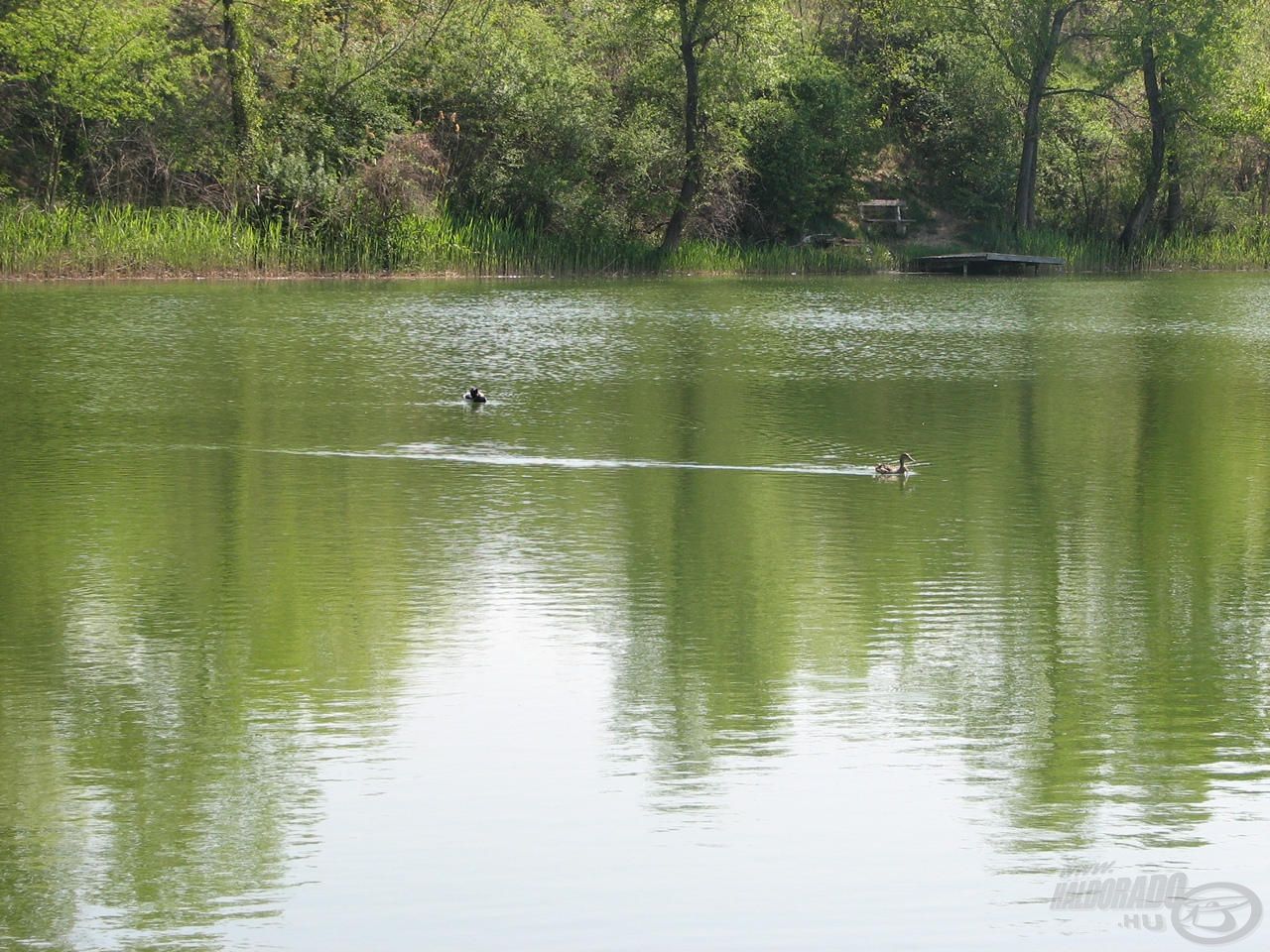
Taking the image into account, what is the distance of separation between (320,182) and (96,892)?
33078 mm

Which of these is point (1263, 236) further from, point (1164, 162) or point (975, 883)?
point (975, 883)

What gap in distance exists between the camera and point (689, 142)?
139ft

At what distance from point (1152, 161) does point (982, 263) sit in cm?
720

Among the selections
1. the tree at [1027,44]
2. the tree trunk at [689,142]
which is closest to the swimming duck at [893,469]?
the tree trunk at [689,142]

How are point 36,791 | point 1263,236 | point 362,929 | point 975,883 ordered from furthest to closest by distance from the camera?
point 1263,236
point 36,791
point 975,883
point 362,929

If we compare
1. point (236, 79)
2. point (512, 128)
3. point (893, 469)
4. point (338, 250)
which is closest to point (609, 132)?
point (512, 128)

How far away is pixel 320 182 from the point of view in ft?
121

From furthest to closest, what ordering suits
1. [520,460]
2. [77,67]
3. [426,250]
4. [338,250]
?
[426,250] < [338,250] < [77,67] < [520,460]

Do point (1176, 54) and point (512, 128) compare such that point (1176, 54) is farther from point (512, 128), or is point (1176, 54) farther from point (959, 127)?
point (512, 128)

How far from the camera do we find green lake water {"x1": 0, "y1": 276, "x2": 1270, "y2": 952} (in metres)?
5.18

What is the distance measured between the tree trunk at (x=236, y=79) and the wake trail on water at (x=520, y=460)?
85.8 feet

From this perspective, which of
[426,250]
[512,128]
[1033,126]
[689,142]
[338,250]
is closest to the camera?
[338,250]

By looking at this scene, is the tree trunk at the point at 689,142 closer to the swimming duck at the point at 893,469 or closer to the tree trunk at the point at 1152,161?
the tree trunk at the point at 1152,161

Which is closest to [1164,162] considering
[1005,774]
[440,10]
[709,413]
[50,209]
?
[440,10]
